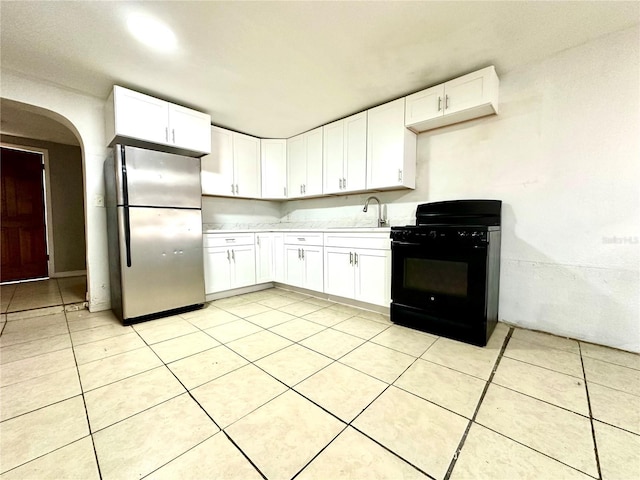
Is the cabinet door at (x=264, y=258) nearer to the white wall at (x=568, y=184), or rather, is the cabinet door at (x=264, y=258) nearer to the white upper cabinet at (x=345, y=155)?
the white upper cabinet at (x=345, y=155)

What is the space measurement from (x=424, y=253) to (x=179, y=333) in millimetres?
2277

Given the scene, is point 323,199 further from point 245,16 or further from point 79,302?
point 79,302

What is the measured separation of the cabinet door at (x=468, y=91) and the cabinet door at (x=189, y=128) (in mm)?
2621

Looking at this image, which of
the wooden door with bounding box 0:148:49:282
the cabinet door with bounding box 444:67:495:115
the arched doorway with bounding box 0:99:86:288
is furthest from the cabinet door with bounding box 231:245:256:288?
the wooden door with bounding box 0:148:49:282

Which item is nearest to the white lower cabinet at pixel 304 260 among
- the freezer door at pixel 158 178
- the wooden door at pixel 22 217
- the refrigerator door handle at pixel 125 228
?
the freezer door at pixel 158 178

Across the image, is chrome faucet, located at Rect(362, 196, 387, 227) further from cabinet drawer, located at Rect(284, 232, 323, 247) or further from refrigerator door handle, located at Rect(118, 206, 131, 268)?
refrigerator door handle, located at Rect(118, 206, 131, 268)

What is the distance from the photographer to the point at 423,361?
1.76m

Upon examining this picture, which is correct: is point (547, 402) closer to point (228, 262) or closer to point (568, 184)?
point (568, 184)

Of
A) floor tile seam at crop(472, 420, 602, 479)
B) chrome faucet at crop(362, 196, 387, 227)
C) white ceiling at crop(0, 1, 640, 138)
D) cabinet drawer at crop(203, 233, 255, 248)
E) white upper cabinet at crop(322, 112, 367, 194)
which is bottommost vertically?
floor tile seam at crop(472, 420, 602, 479)

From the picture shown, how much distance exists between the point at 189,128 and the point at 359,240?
7.52 ft

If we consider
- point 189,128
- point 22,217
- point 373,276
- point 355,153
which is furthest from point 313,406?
point 22,217

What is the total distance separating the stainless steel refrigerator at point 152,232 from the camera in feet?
8.02

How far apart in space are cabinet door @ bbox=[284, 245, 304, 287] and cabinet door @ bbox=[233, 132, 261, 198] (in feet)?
3.45

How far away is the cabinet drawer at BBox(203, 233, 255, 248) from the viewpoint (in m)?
3.15
